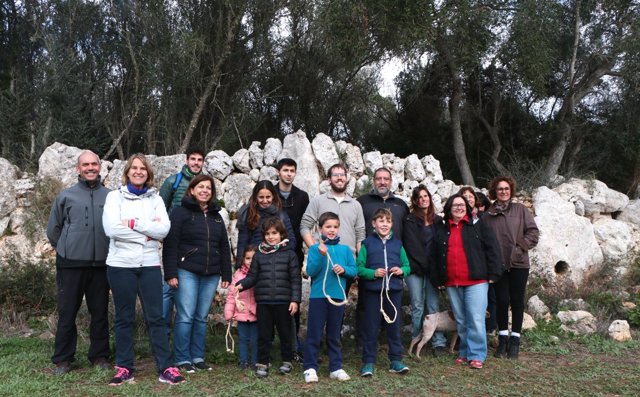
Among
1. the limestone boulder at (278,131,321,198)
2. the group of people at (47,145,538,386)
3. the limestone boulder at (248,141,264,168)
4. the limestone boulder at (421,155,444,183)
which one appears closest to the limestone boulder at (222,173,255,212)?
the limestone boulder at (248,141,264,168)

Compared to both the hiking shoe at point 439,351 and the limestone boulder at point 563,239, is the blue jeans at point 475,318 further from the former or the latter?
the limestone boulder at point 563,239

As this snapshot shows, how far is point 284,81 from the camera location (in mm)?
12883

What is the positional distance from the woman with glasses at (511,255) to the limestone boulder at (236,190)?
4167 millimetres

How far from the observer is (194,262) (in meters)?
4.62

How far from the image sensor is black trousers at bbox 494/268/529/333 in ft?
17.7

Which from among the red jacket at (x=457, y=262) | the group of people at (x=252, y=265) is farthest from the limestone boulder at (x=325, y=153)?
the red jacket at (x=457, y=262)

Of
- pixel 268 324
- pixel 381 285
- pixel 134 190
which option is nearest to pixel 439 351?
pixel 381 285

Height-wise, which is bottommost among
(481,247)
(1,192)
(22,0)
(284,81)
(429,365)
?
(429,365)

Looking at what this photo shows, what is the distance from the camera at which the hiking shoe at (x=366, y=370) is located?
4.57 meters

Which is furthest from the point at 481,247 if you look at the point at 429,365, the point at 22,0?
the point at 22,0

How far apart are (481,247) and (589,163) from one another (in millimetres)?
8200

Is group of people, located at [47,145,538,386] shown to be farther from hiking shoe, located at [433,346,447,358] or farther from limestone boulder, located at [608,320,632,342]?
limestone boulder, located at [608,320,632,342]

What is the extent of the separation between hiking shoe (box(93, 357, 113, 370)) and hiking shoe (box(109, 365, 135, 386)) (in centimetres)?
42

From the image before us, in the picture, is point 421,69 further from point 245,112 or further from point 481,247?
point 481,247
